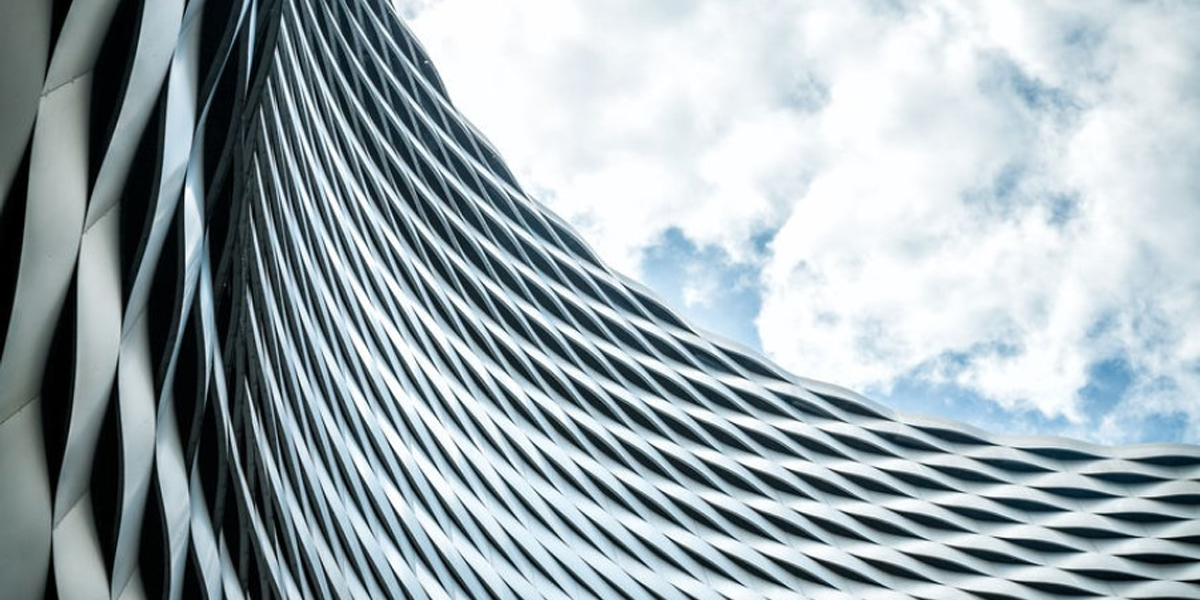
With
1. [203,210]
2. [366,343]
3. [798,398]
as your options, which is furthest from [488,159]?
[203,210]

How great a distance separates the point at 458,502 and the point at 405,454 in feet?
8.32

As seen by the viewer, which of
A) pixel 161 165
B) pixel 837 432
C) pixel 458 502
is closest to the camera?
pixel 161 165

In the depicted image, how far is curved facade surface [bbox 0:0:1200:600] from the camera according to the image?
6152mm

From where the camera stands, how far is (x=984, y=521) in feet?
127

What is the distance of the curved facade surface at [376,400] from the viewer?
615cm

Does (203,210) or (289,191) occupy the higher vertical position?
(289,191)

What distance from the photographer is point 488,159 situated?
32.6m

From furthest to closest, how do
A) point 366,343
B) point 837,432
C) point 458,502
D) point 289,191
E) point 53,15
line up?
1. point 837,432
2. point 458,502
3. point 366,343
4. point 289,191
5. point 53,15

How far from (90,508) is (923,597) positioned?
114ft

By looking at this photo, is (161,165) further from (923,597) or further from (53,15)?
(923,597)

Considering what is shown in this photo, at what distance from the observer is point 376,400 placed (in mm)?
19891

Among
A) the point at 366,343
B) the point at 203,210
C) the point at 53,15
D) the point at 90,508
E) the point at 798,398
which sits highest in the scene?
the point at 798,398

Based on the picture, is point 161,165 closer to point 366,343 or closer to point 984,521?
point 366,343

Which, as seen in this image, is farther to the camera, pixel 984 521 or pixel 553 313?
pixel 984 521
